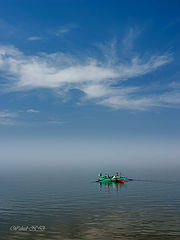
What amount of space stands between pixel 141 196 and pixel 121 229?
36.1m

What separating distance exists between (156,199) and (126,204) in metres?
11.9

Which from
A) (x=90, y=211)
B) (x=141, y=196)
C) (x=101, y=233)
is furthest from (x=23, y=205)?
(x=141, y=196)

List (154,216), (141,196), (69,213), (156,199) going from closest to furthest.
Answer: (154,216)
(69,213)
(156,199)
(141,196)

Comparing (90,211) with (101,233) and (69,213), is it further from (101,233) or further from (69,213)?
(101,233)

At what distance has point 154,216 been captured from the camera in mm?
47188

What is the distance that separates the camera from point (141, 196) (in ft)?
238

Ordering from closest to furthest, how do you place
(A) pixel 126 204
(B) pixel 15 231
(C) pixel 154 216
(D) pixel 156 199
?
(B) pixel 15 231 < (C) pixel 154 216 < (A) pixel 126 204 < (D) pixel 156 199

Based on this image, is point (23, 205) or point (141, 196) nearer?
point (23, 205)

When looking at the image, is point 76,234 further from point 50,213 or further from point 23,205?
point 23,205

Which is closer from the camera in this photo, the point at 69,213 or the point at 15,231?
the point at 15,231

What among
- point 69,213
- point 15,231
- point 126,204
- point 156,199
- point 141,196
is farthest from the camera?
point 141,196

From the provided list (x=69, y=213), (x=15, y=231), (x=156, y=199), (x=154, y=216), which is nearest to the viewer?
(x=15, y=231)

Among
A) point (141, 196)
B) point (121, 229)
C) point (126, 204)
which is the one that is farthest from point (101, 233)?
point (141, 196)

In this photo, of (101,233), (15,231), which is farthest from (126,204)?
(15,231)
